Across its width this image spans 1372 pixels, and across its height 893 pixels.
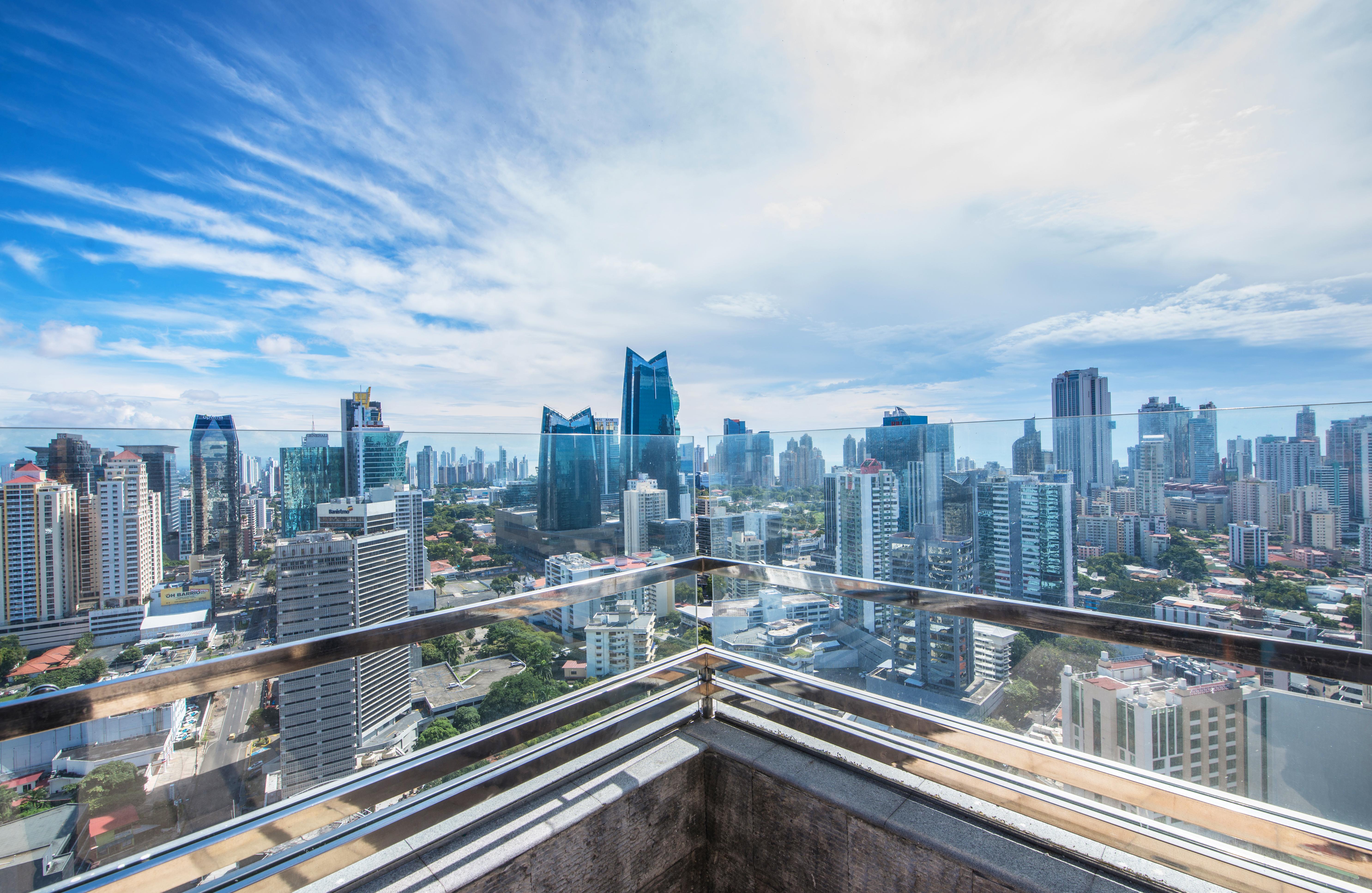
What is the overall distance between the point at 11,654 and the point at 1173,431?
15.8 ft

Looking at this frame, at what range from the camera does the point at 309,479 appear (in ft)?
7.07

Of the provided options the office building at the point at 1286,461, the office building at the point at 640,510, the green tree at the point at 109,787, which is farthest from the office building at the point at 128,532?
the office building at the point at 1286,461

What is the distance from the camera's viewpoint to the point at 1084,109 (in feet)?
16.2

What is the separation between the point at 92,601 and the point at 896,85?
6346 mm

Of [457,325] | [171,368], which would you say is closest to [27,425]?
[171,368]

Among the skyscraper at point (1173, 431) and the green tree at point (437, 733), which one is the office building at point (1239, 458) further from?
the green tree at point (437, 733)

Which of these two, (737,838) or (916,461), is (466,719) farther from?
(916,461)

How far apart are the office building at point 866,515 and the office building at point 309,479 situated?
3.07m

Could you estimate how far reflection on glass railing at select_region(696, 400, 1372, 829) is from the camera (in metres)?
1.36

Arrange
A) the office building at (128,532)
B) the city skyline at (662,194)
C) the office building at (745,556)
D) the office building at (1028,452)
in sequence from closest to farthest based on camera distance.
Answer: the office building at (128,532) → the office building at (745,556) → the office building at (1028,452) → the city skyline at (662,194)

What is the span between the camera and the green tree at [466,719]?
1.49 m

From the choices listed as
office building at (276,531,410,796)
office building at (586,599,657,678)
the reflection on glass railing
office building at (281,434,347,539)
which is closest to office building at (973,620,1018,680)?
the reflection on glass railing

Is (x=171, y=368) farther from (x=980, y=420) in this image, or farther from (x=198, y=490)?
(x=980, y=420)

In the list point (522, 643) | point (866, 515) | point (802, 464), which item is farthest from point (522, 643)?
point (866, 515)
